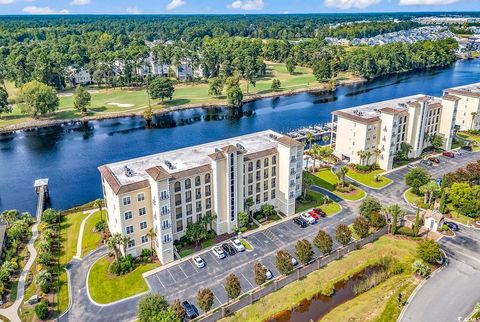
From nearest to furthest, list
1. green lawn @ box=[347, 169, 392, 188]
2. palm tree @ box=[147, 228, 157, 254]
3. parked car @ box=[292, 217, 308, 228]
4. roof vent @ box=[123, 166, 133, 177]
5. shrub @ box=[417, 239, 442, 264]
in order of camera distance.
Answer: shrub @ box=[417, 239, 442, 264]
palm tree @ box=[147, 228, 157, 254]
roof vent @ box=[123, 166, 133, 177]
parked car @ box=[292, 217, 308, 228]
green lawn @ box=[347, 169, 392, 188]

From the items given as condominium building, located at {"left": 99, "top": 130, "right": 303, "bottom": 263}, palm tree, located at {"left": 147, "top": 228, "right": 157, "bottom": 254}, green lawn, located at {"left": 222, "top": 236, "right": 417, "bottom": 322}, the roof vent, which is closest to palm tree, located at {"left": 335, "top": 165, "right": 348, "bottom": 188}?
condominium building, located at {"left": 99, "top": 130, "right": 303, "bottom": 263}

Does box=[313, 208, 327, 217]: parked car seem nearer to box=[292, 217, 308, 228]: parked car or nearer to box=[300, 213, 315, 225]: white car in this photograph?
box=[300, 213, 315, 225]: white car

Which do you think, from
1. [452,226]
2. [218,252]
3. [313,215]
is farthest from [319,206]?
[218,252]

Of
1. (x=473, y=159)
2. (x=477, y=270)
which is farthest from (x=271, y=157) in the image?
(x=473, y=159)

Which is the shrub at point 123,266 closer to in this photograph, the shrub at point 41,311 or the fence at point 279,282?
the shrub at point 41,311

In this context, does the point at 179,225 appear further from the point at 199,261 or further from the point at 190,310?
the point at 190,310

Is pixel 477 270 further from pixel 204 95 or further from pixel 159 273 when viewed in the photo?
pixel 204 95
